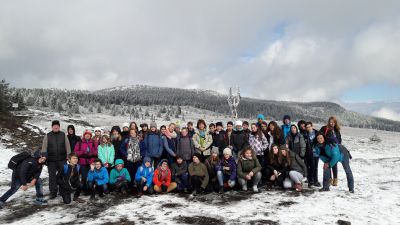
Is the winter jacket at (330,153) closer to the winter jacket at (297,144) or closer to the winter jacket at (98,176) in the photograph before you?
the winter jacket at (297,144)

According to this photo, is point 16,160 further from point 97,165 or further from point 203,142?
point 203,142

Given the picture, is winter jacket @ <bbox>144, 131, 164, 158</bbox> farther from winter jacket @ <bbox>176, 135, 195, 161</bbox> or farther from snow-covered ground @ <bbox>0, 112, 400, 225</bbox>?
snow-covered ground @ <bbox>0, 112, 400, 225</bbox>

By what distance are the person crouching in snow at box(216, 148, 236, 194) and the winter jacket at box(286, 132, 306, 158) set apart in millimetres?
2135

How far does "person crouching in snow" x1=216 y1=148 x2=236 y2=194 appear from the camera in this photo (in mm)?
10164

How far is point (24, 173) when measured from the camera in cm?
891

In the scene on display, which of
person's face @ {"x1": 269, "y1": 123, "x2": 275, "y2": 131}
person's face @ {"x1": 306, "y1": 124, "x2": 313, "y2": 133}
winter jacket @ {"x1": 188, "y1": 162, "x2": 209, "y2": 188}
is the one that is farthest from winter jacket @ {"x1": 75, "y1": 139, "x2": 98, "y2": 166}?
person's face @ {"x1": 306, "y1": 124, "x2": 313, "y2": 133}

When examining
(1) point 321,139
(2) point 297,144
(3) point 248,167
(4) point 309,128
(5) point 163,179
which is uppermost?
(4) point 309,128

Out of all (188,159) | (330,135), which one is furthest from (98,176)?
(330,135)

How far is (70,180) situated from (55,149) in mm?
1056

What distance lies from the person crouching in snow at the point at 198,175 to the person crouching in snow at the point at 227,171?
47 centimetres

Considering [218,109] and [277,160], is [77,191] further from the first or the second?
[218,109]

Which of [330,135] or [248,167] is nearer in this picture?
[330,135]

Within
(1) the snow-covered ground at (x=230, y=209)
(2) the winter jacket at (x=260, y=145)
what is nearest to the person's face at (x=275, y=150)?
(2) the winter jacket at (x=260, y=145)

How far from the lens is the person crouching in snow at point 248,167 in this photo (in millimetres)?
10164
